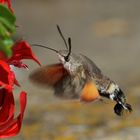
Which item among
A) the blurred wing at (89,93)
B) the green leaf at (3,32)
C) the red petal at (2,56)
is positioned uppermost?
the green leaf at (3,32)

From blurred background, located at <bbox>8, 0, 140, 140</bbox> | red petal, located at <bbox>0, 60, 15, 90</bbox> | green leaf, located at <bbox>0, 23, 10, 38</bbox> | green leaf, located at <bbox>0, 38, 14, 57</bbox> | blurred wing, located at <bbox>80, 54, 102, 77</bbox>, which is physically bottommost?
blurred background, located at <bbox>8, 0, 140, 140</bbox>

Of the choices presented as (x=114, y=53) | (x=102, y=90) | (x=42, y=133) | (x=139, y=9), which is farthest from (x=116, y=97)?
(x=139, y=9)

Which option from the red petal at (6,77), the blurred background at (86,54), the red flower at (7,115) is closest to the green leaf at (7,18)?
the red petal at (6,77)

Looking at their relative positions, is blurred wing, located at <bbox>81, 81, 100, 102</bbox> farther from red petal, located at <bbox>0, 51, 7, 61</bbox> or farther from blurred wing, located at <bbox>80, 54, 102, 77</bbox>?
red petal, located at <bbox>0, 51, 7, 61</bbox>

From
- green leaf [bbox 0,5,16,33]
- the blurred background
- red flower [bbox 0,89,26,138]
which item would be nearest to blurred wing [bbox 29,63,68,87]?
the blurred background

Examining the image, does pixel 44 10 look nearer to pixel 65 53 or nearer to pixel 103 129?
pixel 103 129

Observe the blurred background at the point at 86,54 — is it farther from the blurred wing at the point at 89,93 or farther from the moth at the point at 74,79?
the blurred wing at the point at 89,93

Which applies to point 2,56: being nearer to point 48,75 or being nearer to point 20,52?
point 20,52
